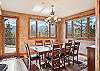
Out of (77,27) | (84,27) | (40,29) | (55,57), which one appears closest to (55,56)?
(55,57)

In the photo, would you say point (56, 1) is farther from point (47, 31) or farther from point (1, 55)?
point (1, 55)

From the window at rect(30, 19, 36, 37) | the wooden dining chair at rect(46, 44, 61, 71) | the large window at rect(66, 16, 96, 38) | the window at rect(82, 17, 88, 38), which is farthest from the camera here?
the window at rect(30, 19, 36, 37)

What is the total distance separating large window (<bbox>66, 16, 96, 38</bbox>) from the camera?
5915mm

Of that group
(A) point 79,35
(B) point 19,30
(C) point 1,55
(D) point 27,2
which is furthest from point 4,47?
(A) point 79,35

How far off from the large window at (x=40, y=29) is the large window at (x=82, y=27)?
1.10 m

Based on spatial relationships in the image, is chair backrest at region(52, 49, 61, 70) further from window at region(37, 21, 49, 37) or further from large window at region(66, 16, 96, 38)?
window at region(37, 21, 49, 37)

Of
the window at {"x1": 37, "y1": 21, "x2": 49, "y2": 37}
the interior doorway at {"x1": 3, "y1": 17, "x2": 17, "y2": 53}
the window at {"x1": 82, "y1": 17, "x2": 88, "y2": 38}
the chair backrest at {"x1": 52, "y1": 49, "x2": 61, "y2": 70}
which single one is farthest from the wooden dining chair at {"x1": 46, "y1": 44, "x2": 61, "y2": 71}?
the window at {"x1": 37, "y1": 21, "x2": 49, "y2": 37}

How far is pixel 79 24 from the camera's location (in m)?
6.71

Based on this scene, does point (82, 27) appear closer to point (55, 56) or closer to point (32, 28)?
point (32, 28)

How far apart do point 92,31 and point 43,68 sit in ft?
10.7

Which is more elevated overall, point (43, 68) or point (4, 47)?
point (4, 47)

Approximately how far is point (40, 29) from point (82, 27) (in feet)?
8.67

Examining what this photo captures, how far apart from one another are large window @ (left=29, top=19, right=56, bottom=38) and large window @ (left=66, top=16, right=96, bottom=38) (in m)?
1.10

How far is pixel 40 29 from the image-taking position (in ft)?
24.6
